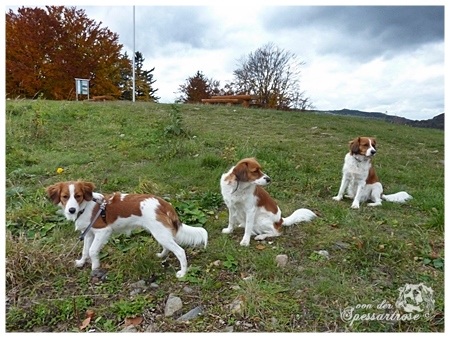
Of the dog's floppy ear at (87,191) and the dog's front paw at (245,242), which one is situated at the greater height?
the dog's floppy ear at (87,191)

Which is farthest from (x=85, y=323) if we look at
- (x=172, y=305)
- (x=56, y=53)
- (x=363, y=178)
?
(x=56, y=53)

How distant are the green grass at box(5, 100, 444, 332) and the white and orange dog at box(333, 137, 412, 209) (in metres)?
0.25

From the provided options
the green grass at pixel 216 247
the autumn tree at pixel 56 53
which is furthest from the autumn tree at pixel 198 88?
the green grass at pixel 216 247

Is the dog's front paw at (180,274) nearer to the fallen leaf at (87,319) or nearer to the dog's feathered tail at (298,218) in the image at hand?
the fallen leaf at (87,319)

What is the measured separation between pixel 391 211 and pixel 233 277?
10.6ft

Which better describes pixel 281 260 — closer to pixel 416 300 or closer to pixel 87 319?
pixel 416 300

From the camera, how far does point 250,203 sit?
412 cm

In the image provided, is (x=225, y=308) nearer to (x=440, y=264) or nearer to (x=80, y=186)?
(x=80, y=186)

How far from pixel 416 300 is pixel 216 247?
6.50 ft

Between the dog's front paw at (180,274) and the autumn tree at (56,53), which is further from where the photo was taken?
the autumn tree at (56,53)

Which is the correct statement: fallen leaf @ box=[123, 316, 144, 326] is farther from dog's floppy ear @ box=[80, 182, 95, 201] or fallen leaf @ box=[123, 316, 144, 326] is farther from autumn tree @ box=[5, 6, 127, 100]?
autumn tree @ box=[5, 6, 127, 100]

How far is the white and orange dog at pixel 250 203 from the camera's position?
4000 millimetres

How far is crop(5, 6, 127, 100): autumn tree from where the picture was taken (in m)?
25.7

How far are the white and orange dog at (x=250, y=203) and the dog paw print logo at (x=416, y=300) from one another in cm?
157
